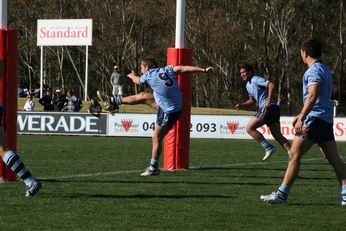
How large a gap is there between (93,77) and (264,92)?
59.4 meters

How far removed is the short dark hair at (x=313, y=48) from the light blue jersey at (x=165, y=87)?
500 cm

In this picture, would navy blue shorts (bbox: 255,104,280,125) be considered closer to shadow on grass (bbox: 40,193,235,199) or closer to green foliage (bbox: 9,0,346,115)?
shadow on grass (bbox: 40,193,235,199)

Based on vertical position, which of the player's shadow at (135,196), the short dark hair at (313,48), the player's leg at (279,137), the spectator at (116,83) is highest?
the short dark hair at (313,48)

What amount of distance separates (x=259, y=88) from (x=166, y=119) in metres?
2.95

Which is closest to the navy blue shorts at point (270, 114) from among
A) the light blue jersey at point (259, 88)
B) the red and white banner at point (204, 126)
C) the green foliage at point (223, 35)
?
the light blue jersey at point (259, 88)

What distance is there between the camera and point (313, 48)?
1129cm

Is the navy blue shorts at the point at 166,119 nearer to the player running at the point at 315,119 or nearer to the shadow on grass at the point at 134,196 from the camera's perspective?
the shadow on grass at the point at 134,196

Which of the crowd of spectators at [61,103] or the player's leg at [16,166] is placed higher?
the player's leg at [16,166]

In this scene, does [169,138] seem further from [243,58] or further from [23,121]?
[243,58]

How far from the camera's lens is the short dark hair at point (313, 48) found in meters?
11.3

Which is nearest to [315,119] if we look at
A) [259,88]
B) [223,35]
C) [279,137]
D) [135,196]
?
[135,196]

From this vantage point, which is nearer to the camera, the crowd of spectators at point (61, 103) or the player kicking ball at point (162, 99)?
the player kicking ball at point (162, 99)

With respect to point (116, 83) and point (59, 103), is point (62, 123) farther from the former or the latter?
point (116, 83)

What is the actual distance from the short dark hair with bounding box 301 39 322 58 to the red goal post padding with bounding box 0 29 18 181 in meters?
4.94
